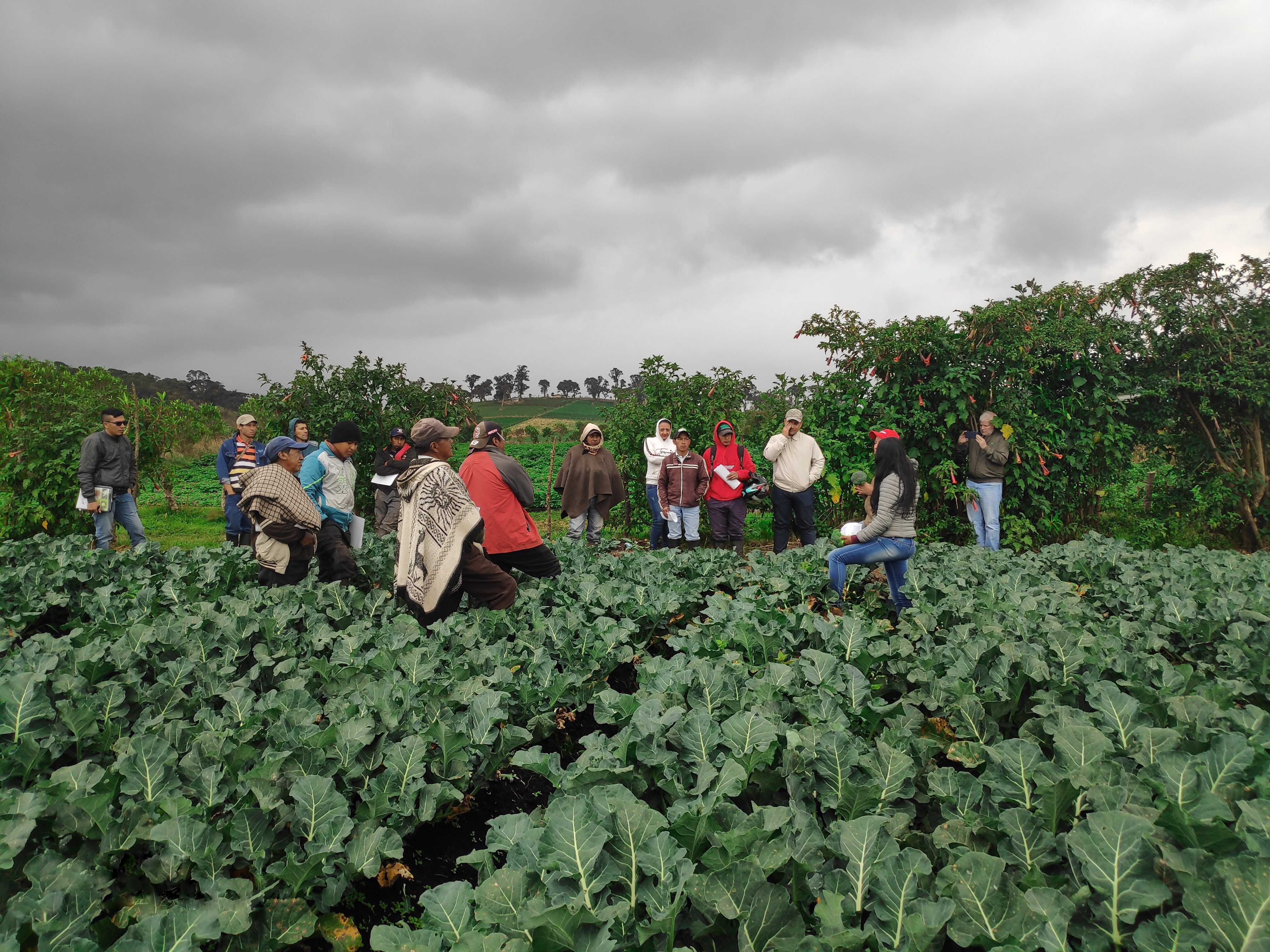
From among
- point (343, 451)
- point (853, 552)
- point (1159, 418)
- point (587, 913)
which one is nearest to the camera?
point (587, 913)

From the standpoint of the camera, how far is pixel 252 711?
327 centimetres

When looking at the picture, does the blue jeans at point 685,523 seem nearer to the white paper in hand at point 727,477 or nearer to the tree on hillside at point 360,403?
the white paper in hand at point 727,477

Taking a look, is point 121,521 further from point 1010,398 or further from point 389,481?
point 1010,398

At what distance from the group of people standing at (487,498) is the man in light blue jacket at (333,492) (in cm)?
1

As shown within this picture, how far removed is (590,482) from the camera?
9055 mm

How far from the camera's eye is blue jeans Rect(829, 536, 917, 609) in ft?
18.7

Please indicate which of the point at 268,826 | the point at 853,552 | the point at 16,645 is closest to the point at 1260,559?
the point at 853,552

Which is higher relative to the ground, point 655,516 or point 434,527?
point 434,527

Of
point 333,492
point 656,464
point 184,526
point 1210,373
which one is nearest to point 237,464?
point 333,492

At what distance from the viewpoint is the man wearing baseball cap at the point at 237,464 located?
8.48m

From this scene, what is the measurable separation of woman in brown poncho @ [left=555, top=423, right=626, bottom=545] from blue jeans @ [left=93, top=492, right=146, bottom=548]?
5446 mm

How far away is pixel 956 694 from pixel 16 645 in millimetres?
6736

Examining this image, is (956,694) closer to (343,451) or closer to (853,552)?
(853,552)

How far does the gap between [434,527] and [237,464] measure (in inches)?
182
